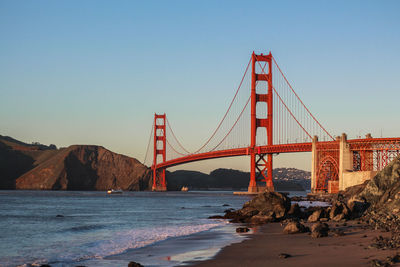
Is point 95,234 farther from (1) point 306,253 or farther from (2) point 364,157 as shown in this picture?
(2) point 364,157

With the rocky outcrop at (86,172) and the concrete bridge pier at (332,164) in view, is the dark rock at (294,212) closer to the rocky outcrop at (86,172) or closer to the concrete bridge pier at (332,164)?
the concrete bridge pier at (332,164)

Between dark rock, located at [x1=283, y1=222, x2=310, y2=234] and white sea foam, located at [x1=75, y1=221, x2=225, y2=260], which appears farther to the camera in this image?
dark rock, located at [x1=283, y1=222, x2=310, y2=234]

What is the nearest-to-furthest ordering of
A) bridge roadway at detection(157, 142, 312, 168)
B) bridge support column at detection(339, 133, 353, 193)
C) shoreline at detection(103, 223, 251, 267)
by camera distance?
shoreline at detection(103, 223, 251, 267)
bridge support column at detection(339, 133, 353, 193)
bridge roadway at detection(157, 142, 312, 168)

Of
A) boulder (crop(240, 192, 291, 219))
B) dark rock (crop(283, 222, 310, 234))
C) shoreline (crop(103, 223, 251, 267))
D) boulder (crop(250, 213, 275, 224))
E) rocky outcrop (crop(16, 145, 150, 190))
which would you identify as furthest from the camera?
rocky outcrop (crop(16, 145, 150, 190))

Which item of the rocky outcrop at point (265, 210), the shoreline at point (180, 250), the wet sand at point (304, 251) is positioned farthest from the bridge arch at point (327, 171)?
the wet sand at point (304, 251)

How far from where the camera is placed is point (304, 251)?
A: 15.9 metres

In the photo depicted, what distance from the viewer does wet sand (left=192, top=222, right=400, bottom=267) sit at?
13.7 metres

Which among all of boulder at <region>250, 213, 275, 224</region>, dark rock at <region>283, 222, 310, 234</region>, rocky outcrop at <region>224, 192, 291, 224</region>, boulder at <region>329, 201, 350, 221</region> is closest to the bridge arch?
rocky outcrop at <region>224, 192, 291, 224</region>

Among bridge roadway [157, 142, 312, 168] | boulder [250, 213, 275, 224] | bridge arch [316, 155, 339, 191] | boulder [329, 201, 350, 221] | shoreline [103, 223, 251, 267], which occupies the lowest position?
shoreline [103, 223, 251, 267]

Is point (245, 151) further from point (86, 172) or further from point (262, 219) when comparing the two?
point (86, 172)

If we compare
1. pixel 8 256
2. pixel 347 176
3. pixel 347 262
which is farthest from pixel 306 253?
pixel 347 176

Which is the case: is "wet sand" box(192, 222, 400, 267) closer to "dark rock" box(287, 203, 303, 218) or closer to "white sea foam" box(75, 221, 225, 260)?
"white sea foam" box(75, 221, 225, 260)

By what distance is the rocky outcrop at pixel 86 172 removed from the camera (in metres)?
172

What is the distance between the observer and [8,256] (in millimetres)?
18672
